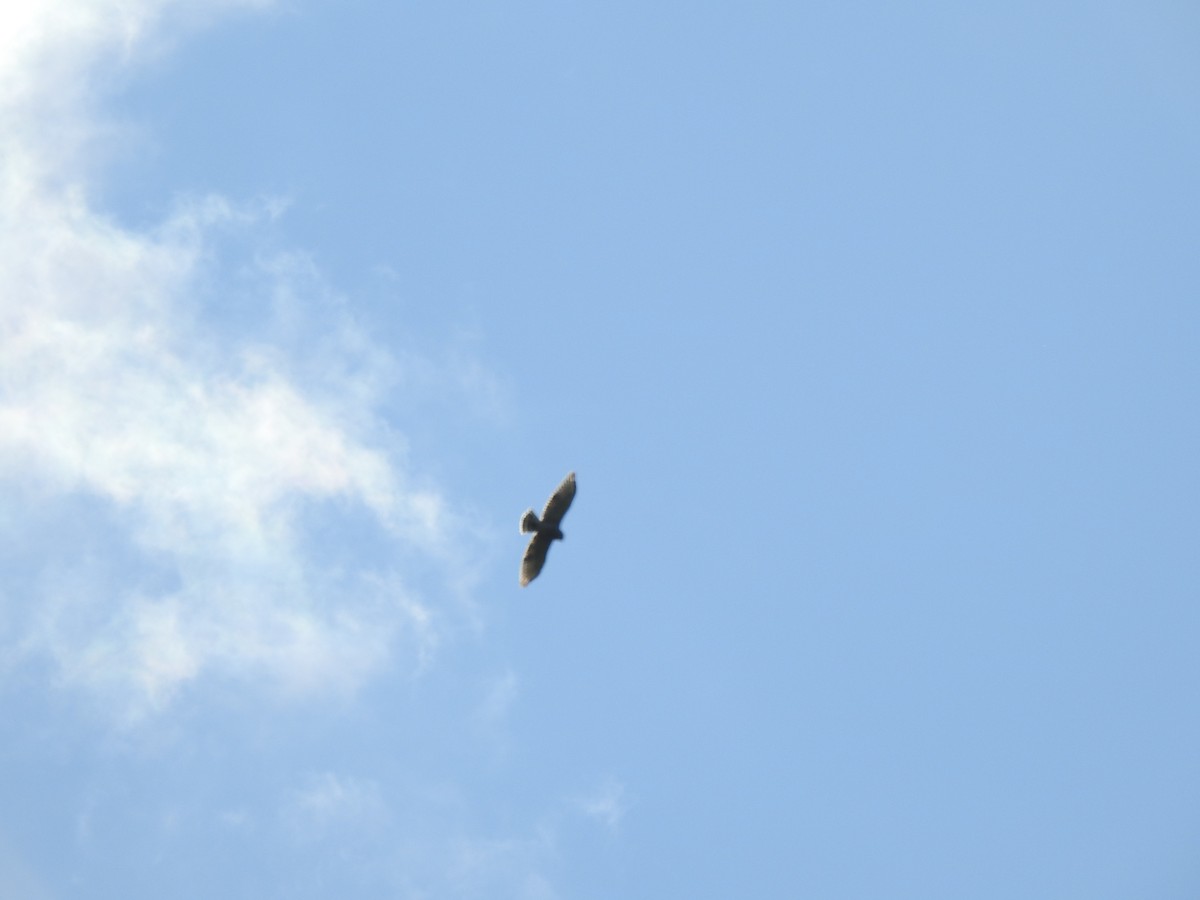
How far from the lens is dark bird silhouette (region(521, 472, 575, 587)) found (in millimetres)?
37188

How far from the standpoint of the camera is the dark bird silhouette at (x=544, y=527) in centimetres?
3719

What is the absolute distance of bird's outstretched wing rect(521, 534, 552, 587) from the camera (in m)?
37.8

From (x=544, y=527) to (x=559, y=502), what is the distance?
0.88 metres

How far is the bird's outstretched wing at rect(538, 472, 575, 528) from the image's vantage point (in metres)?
37.1

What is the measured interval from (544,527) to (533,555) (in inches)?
46.1

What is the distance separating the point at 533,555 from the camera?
1495 inches

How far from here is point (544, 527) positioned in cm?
3731

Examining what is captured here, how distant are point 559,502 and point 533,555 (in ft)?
6.46

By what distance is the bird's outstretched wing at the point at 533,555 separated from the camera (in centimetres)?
3775

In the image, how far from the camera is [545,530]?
123 feet

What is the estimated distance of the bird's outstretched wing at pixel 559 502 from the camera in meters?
37.1

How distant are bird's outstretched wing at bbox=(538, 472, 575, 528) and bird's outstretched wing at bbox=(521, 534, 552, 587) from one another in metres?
0.57

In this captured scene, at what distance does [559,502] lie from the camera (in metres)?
37.3
